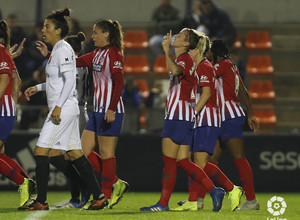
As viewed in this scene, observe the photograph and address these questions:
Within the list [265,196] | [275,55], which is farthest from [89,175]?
[275,55]

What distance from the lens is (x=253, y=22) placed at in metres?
15.6

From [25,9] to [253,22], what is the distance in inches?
178

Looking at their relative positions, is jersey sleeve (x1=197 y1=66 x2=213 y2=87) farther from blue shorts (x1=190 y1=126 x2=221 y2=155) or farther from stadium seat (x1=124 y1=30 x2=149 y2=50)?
stadium seat (x1=124 y1=30 x2=149 y2=50)

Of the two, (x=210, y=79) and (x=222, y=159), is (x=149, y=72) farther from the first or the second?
(x=210, y=79)

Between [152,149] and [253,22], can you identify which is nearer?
[152,149]

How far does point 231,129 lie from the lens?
8.50 meters

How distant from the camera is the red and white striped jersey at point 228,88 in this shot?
8477 millimetres

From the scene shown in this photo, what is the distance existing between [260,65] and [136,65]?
244 cm

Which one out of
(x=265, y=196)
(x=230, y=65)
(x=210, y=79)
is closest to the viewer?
(x=210, y=79)

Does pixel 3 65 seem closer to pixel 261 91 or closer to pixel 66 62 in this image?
pixel 66 62

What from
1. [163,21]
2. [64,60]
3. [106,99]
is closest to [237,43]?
[163,21]

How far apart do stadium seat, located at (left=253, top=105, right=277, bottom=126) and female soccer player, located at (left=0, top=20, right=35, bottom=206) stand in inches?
192

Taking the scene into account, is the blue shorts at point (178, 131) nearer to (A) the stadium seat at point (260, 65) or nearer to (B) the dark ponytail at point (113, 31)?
(B) the dark ponytail at point (113, 31)

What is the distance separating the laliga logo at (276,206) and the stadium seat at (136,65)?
5.56 meters
